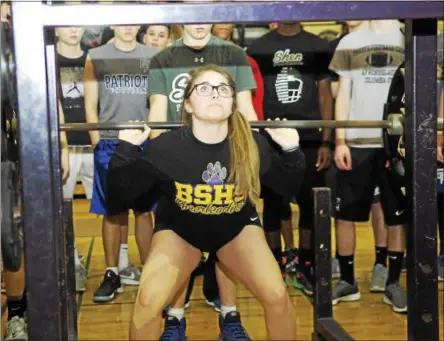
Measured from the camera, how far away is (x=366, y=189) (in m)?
2.67

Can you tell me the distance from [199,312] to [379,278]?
92 centimetres

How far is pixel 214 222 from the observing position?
73.5 inches

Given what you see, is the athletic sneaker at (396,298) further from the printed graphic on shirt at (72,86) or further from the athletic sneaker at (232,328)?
the printed graphic on shirt at (72,86)

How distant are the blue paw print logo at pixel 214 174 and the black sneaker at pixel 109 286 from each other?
0.63 metres

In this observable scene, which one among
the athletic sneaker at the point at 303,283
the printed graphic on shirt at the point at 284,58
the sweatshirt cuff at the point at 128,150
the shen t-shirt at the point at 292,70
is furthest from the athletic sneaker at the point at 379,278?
the sweatshirt cuff at the point at 128,150

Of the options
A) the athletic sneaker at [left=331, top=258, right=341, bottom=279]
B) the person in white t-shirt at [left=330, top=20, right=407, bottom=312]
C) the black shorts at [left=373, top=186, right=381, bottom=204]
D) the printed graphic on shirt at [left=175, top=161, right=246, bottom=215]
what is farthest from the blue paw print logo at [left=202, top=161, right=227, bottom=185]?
the athletic sneaker at [left=331, top=258, right=341, bottom=279]

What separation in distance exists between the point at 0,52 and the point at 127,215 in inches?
35.1

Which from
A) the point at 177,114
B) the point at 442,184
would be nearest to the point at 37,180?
the point at 177,114

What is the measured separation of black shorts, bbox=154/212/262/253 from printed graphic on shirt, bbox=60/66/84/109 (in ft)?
1.36

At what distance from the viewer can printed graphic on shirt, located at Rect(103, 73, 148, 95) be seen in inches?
77.8

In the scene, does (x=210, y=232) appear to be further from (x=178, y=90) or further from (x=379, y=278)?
(x=379, y=278)

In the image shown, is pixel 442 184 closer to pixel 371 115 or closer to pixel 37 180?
pixel 371 115

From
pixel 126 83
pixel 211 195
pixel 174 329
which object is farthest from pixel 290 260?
pixel 126 83

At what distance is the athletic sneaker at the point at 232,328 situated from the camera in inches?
83.0
